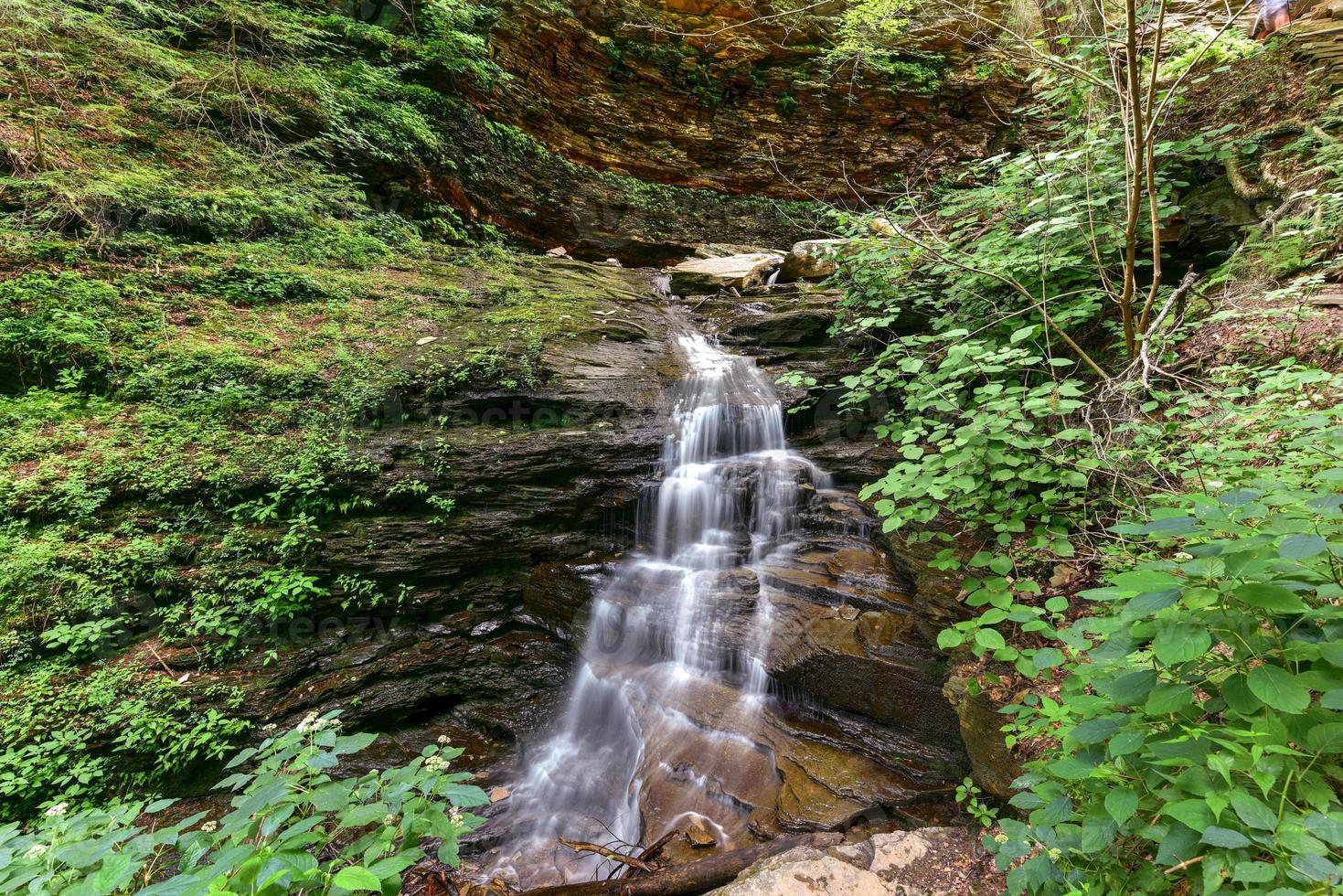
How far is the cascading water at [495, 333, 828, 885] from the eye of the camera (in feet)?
12.3

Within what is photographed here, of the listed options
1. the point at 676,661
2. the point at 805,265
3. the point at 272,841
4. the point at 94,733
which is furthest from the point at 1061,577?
the point at 805,265

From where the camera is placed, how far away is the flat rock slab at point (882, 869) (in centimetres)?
244

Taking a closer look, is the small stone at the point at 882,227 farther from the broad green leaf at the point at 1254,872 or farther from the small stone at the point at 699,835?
the small stone at the point at 699,835

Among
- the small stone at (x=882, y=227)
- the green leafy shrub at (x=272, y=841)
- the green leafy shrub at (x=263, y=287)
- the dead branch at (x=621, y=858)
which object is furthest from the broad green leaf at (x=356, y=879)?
the green leafy shrub at (x=263, y=287)

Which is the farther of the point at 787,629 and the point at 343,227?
the point at 343,227

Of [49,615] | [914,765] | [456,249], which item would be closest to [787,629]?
[914,765]

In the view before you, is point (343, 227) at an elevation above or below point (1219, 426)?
above

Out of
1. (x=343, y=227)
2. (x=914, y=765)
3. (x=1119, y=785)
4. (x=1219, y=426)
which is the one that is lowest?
(x=914, y=765)

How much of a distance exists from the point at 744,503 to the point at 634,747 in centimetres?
261

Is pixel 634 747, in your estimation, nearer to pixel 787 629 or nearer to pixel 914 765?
pixel 787 629

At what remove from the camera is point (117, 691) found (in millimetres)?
3447

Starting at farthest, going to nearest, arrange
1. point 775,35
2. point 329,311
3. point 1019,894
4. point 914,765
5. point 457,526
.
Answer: point 775,35 → point 329,311 → point 457,526 → point 914,765 → point 1019,894

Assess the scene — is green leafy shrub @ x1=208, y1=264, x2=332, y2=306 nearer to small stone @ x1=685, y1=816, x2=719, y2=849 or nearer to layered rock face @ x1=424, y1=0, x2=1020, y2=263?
layered rock face @ x1=424, y1=0, x2=1020, y2=263

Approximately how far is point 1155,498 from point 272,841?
12.0ft
